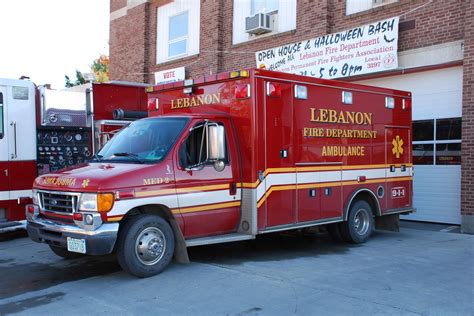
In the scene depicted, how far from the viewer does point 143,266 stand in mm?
6344

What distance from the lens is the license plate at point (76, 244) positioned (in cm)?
600

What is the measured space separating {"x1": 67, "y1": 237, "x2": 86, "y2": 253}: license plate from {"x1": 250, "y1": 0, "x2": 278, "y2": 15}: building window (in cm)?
1095

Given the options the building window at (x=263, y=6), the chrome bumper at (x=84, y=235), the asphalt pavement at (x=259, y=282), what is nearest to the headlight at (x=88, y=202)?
the chrome bumper at (x=84, y=235)

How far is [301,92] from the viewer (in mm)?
8031

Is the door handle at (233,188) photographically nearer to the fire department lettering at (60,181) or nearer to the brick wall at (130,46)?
the fire department lettering at (60,181)

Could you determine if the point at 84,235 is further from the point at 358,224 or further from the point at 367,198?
the point at 367,198

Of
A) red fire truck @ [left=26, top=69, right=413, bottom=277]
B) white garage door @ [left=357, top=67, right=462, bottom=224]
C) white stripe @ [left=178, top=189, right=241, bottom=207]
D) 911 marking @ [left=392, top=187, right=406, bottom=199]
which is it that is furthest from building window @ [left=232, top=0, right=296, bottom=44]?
white stripe @ [left=178, top=189, right=241, bottom=207]

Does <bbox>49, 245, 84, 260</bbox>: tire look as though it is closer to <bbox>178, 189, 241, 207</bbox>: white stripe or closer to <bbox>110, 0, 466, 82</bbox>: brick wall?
<bbox>178, 189, 241, 207</bbox>: white stripe

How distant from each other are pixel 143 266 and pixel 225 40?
11601 millimetres

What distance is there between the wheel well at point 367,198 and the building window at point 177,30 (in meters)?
10.1

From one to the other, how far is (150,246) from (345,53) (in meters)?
8.36

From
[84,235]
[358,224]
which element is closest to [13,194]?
[84,235]

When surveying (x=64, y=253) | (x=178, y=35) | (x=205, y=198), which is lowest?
(x=64, y=253)

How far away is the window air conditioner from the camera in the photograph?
14.9m
